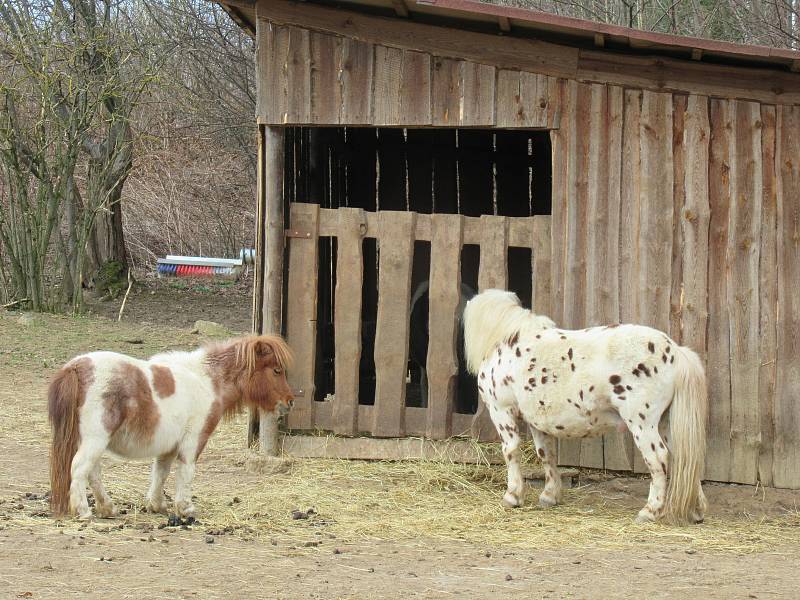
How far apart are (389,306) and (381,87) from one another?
1.72 m

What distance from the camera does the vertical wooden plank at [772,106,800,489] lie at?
7266 millimetres

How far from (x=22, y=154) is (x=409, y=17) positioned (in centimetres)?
959

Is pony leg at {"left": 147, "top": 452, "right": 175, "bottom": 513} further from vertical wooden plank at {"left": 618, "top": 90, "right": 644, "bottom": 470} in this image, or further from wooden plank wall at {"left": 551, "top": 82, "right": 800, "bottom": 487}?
vertical wooden plank at {"left": 618, "top": 90, "right": 644, "bottom": 470}

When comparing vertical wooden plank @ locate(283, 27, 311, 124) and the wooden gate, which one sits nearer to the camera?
vertical wooden plank @ locate(283, 27, 311, 124)

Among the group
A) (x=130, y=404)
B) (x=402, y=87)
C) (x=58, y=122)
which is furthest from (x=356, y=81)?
(x=58, y=122)

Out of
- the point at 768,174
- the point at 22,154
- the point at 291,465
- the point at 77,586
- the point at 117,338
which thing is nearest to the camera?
the point at 77,586

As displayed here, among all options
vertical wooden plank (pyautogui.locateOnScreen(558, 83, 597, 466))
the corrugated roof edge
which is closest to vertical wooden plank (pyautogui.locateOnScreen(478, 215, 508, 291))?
vertical wooden plank (pyautogui.locateOnScreen(558, 83, 597, 466))

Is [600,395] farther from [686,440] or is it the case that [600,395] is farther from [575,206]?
[575,206]

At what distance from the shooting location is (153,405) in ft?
20.0

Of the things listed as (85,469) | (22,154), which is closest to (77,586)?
(85,469)

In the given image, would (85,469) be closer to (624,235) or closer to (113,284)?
(624,235)

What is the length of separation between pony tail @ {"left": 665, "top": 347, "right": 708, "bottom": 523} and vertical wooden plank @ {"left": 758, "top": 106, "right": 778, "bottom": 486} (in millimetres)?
1069

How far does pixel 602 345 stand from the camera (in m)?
6.63

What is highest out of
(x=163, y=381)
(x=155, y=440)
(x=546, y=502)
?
(x=163, y=381)
